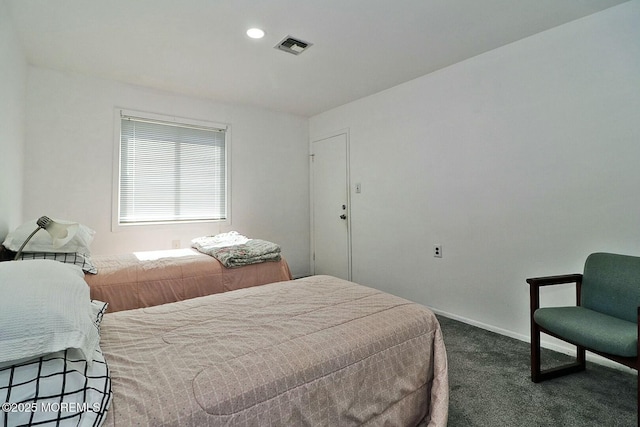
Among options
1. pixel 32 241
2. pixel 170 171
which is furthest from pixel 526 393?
pixel 170 171

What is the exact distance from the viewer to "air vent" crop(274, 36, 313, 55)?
2.51 m

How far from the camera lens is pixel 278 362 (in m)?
1.08

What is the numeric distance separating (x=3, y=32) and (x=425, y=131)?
3408 millimetres

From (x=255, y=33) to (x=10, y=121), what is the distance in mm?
1954

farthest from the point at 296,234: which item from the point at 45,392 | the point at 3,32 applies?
the point at 45,392

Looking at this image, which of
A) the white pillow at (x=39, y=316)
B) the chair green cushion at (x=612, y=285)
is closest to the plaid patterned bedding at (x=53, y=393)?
the white pillow at (x=39, y=316)

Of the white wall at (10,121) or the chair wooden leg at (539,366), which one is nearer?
the chair wooden leg at (539,366)

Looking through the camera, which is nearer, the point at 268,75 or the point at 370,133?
the point at 268,75

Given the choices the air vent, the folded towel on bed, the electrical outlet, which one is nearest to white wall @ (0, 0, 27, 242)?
the folded towel on bed

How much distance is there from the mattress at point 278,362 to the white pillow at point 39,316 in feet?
0.59

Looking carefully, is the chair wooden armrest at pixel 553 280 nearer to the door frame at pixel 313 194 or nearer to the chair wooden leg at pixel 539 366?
the chair wooden leg at pixel 539 366

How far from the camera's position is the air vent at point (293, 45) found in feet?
8.22

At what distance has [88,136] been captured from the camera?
3205mm

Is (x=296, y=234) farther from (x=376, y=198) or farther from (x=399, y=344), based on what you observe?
(x=399, y=344)
